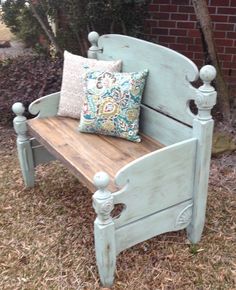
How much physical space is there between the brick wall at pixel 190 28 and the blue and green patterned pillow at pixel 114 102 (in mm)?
1951

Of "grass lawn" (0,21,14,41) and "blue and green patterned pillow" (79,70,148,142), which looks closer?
"blue and green patterned pillow" (79,70,148,142)

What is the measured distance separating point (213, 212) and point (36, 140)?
1.28m

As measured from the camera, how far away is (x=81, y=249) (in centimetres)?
225

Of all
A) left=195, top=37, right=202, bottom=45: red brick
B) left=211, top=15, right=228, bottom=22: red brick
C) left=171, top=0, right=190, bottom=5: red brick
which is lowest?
left=195, top=37, right=202, bottom=45: red brick

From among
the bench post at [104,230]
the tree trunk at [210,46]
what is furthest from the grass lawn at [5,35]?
the bench post at [104,230]

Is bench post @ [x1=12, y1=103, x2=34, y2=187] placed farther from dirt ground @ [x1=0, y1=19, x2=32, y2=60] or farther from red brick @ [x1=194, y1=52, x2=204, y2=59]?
dirt ground @ [x1=0, y1=19, x2=32, y2=60]

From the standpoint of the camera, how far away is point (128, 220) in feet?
6.07

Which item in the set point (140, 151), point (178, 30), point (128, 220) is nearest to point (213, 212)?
point (140, 151)

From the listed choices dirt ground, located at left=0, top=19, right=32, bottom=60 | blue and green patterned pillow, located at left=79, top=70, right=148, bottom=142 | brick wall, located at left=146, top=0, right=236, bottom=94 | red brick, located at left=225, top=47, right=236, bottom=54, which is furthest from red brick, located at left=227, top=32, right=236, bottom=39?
dirt ground, located at left=0, top=19, right=32, bottom=60

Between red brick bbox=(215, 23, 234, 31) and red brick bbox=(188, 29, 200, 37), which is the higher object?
red brick bbox=(215, 23, 234, 31)

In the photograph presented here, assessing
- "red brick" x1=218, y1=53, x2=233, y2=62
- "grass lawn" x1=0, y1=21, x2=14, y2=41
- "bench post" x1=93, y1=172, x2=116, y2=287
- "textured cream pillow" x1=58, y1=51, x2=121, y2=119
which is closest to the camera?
"bench post" x1=93, y1=172, x2=116, y2=287

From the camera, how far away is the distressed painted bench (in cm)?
178

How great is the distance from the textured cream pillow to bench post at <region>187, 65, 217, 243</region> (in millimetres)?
771

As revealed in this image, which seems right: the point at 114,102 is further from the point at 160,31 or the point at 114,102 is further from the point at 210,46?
the point at 160,31
